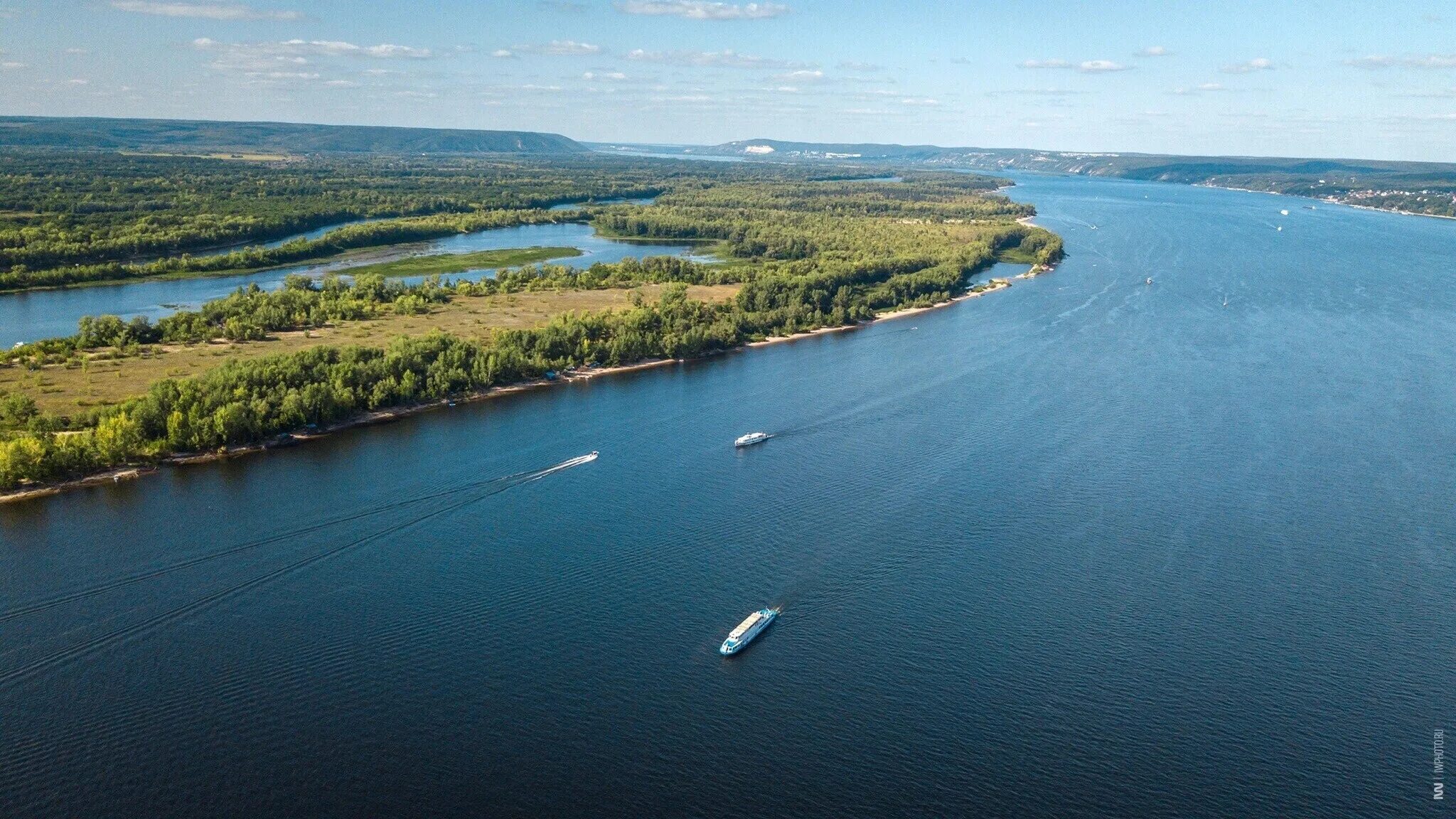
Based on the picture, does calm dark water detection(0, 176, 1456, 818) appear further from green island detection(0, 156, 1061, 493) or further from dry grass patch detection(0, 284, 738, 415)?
dry grass patch detection(0, 284, 738, 415)

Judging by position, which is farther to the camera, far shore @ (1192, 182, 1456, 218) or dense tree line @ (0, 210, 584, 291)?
far shore @ (1192, 182, 1456, 218)

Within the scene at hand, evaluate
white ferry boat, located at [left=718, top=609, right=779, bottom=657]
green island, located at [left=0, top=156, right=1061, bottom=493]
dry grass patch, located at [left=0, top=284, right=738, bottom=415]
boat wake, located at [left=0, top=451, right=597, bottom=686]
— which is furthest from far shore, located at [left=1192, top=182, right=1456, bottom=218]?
boat wake, located at [left=0, top=451, right=597, bottom=686]

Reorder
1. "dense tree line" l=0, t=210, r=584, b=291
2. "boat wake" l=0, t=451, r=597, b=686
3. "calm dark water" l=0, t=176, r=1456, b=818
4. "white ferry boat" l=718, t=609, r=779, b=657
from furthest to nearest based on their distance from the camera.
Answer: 1. "dense tree line" l=0, t=210, r=584, b=291
2. "white ferry boat" l=718, t=609, r=779, b=657
3. "boat wake" l=0, t=451, r=597, b=686
4. "calm dark water" l=0, t=176, r=1456, b=818

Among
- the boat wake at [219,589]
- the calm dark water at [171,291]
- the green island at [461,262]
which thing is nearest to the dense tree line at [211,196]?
the calm dark water at [171,291]

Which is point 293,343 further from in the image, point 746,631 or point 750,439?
point 746,631

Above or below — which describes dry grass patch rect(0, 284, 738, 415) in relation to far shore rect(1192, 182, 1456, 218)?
below

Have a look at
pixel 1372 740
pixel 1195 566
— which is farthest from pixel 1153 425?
pixel 1372 740

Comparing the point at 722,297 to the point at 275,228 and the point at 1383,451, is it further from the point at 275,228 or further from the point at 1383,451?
the point at 275,228

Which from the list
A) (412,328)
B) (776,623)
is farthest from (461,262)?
(776,623)
